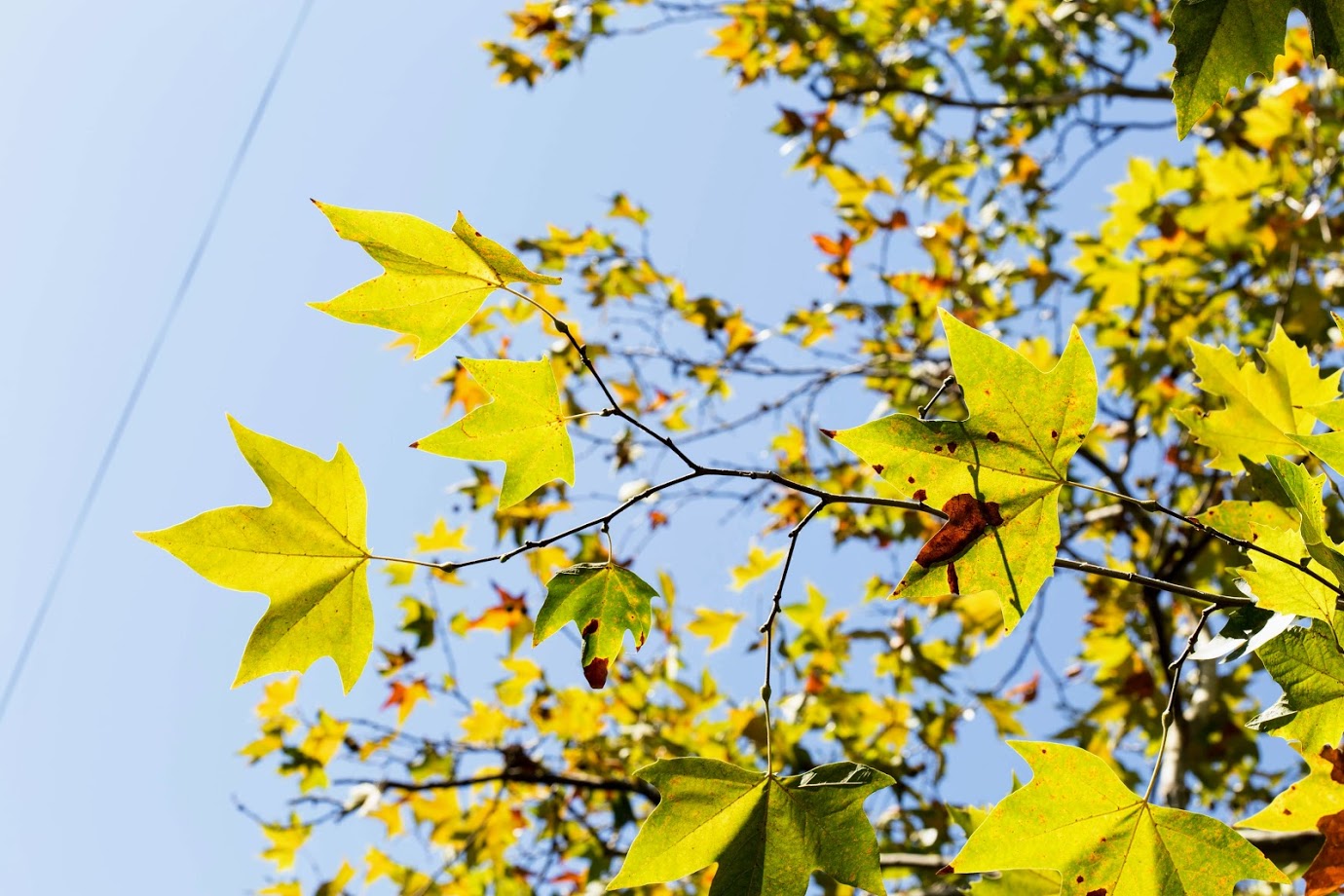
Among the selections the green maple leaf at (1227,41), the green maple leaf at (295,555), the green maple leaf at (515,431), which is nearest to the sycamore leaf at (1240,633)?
the green maple leaf at (1227,41)

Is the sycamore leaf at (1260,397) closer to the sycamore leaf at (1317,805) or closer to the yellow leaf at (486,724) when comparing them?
the sycamore leaf at (1317,805)

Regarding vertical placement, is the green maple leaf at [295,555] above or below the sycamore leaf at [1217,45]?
below

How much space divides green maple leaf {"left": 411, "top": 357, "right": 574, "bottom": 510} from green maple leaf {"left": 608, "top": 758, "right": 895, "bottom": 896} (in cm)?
38

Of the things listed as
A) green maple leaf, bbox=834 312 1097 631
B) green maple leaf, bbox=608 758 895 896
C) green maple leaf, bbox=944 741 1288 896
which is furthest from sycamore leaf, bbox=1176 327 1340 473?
green maple leaf, bbox=608 758 895 896

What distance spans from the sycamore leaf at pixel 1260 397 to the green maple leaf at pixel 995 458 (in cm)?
40

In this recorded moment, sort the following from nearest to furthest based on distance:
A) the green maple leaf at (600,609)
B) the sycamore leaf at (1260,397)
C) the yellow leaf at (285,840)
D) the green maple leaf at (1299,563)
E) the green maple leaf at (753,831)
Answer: the green maple leaf at (1299,563) → the green maple leaf at (753,831) → the green maple leaf at (600,609) → the sycamore leaf at (1260,397) → the yellow leaf at (285,840)

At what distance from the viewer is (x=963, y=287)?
417 cm

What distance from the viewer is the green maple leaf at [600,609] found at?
45.3 inches

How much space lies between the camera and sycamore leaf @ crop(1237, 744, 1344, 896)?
41.1 inches

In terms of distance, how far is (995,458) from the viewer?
101 cm

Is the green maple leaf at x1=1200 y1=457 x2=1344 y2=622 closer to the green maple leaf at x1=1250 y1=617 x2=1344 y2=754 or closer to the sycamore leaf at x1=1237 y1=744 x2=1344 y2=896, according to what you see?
the green maple leaf at x1=1250 y1=617 x2=1344 y2=754

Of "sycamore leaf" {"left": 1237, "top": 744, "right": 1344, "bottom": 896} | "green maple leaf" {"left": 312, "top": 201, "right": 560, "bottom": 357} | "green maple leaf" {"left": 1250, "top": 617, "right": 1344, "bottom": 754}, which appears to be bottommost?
"sycamore leaf" {"left": 1237, "top": 744, "right": 1344, "bottom": 896}

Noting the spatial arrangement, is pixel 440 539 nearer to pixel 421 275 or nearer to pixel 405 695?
pixel 405 695

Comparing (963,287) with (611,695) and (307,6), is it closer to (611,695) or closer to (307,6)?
(611,695)
